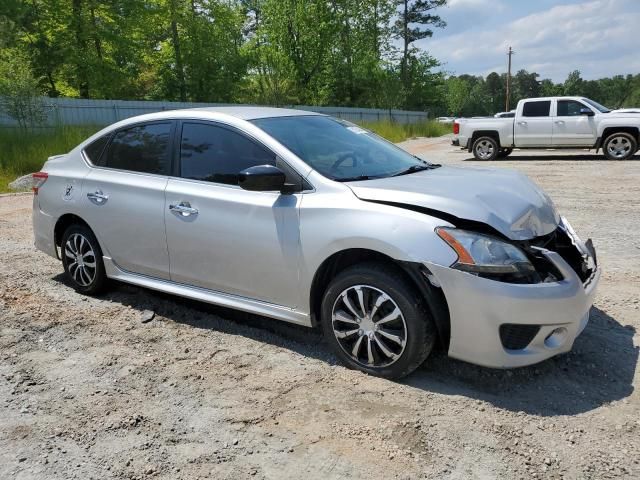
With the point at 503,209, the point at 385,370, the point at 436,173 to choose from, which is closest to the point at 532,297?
the point at 503,209

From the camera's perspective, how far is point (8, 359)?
382cm

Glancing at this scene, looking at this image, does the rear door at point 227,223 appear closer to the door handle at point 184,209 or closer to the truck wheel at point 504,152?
the door handle at point 184,209

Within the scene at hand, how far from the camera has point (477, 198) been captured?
130 inches

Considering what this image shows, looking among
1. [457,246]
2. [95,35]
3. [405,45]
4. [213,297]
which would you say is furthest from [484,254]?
[405,45]

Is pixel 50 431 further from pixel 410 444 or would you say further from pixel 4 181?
pixel 4 181

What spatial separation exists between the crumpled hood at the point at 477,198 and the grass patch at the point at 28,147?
41.0ft

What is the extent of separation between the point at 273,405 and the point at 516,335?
1.42m

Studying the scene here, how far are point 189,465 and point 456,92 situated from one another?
112 m

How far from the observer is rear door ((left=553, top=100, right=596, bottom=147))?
1678 centimetres

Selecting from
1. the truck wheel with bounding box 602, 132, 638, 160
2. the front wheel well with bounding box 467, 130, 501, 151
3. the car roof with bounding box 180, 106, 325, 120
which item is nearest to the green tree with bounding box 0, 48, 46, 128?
the front wheel well with bounding box 467, 130, 501, 151

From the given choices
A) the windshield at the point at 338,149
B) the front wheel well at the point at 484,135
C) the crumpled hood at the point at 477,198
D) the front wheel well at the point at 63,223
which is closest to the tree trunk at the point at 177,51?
the front wheel well at the point at 484,135

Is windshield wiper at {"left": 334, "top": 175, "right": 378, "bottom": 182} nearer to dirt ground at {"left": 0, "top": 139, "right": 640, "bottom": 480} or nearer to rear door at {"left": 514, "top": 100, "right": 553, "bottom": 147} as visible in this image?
dirt ground at {"left": 0, "top": 139, "right": 640, "bottom": 480}

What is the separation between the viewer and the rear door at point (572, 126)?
1678cm

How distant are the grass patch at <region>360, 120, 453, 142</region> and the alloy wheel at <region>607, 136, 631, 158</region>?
1507cm
